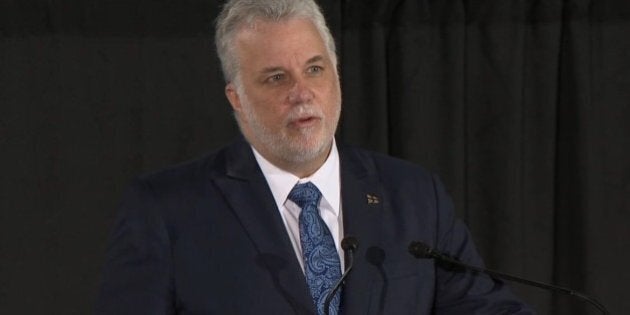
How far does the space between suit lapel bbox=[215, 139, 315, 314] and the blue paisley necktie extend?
33mm

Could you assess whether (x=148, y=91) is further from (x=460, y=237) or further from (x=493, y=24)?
(x=460, y=237)

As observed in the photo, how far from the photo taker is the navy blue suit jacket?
6.00 feet

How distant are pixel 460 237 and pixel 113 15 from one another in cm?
136

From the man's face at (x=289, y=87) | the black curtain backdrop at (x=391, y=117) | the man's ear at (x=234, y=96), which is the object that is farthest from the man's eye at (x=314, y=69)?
the black curtain backdrop at (x=391, y=117)

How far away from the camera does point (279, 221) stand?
6.27 ft

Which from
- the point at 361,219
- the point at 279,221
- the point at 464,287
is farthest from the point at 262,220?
the point at 464,287

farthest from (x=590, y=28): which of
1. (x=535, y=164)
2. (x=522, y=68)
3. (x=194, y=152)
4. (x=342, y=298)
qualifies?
(x=342, y=298)

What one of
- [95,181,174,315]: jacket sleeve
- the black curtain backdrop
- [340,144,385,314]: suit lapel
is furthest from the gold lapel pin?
the black curtain backdrop

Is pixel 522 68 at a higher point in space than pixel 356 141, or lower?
higher

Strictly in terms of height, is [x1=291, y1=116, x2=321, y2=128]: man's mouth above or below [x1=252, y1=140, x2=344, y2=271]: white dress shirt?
above

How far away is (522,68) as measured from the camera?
3059 millimetres

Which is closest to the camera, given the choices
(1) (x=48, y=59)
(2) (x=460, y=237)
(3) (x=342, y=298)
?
(3) (x=342, y=298)

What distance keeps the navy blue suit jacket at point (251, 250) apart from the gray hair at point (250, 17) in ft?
0.57

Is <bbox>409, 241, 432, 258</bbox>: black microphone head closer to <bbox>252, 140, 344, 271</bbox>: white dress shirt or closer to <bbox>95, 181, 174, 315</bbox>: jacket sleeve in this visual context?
<bbox>252, 140, 344, 271</bbox>: white dress shirt
